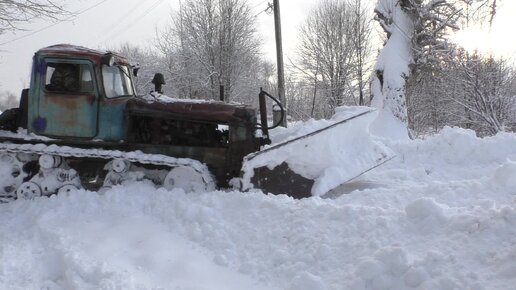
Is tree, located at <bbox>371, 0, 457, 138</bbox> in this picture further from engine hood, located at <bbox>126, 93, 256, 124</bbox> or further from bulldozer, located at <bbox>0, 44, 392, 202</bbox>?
engine hood, located at <bbox>126, 93, 256, 124</bbox>

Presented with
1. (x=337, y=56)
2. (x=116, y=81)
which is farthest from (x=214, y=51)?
(x=116, y=81)

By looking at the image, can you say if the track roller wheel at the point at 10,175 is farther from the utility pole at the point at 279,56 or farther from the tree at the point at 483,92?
the tree at the point at 483,92

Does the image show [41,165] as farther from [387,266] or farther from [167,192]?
[387,266]

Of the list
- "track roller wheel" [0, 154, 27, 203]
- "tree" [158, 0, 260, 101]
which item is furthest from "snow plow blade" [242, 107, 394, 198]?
"tree" [158, 0, 260, 101]

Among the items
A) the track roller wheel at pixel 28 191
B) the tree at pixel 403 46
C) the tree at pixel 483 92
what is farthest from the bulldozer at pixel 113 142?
the tree at pixel 483 92

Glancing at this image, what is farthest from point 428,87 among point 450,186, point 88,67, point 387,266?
point 387,266

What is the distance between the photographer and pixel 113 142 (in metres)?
6.39

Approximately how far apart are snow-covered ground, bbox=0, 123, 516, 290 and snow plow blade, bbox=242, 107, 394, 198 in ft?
2.06

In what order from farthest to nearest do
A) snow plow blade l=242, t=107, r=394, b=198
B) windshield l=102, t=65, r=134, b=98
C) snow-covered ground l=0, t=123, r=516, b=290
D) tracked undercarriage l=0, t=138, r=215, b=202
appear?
windshield l=102, t=65, r=134, b=98
tracked undercarriage l=0, t=138, r=215, b=202
snow plow blade l=242, t=107, r=394, b=198
snow-covered ground l=0, t=123, r=516, b=290

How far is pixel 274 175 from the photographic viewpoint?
611 centimetres

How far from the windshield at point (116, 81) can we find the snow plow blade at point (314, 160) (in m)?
2.30

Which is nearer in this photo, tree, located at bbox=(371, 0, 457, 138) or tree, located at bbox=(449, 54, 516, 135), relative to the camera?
tree, located at bbox=(371, 0, 457, 138)

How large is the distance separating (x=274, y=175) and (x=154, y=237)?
2.08m

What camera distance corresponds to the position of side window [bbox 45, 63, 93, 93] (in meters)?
6.36
